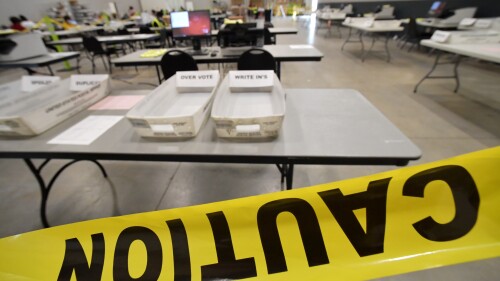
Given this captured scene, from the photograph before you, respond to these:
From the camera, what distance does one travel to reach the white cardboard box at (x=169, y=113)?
862 mm

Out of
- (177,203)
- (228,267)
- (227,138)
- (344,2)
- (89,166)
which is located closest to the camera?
(228,267)

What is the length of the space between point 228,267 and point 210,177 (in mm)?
1446

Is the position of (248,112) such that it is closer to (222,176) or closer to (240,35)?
(222,176)

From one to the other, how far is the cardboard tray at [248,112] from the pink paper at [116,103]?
0.55 metres

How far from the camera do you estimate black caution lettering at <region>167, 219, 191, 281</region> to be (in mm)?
629

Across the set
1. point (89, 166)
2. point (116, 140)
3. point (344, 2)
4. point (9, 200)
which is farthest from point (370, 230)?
point (344, 2)

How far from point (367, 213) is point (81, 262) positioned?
0.82 meters

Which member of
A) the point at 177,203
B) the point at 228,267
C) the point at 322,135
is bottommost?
the point at 177,203

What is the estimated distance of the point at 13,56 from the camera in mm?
2816

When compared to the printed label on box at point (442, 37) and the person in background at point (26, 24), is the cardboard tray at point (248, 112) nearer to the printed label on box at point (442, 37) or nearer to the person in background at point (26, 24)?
the printed label on box at point (442, 37)

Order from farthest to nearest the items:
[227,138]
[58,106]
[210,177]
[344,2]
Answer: [344,2] < [210,177] < [58,106] < [227,138]

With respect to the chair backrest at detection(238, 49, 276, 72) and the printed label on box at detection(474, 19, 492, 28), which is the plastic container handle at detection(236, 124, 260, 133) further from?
the printed label on box at detection(474, 19, 492, 28)

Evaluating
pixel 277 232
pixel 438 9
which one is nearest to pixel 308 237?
pixel 277 232

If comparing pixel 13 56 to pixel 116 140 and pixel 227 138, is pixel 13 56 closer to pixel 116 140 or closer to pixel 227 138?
pixel 116 140
